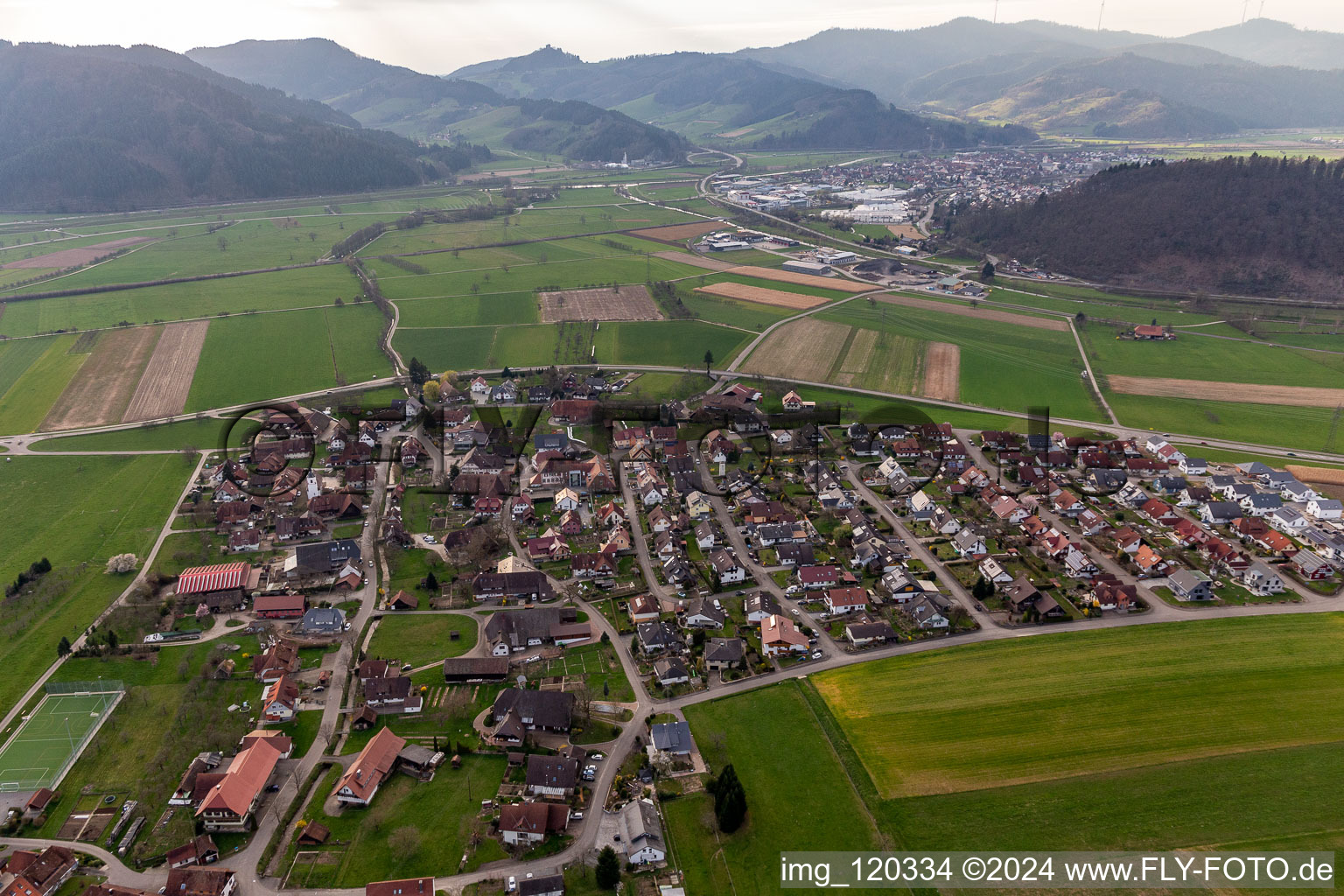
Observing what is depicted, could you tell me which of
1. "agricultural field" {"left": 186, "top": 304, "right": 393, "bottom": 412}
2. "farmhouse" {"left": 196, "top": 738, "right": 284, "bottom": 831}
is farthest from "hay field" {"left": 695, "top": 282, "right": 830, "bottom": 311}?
"farmhouse" {"left": 196, "top": 738, "right": 284, "bottom": 831}

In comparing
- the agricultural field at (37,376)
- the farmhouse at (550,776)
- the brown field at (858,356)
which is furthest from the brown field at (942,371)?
the agricultural field at (37,376)

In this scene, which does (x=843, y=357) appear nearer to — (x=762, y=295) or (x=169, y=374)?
(x=762, y=295)

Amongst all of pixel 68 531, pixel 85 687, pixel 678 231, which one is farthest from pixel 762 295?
pixel 85 687

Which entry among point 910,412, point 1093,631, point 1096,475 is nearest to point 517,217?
point 910,412

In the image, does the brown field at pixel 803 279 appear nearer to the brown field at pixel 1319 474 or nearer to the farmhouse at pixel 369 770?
the brown field at pixel 1319 474

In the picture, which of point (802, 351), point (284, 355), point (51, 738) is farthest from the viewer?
point (802, 351)

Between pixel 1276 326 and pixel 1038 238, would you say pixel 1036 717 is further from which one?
pixel 1038 238
